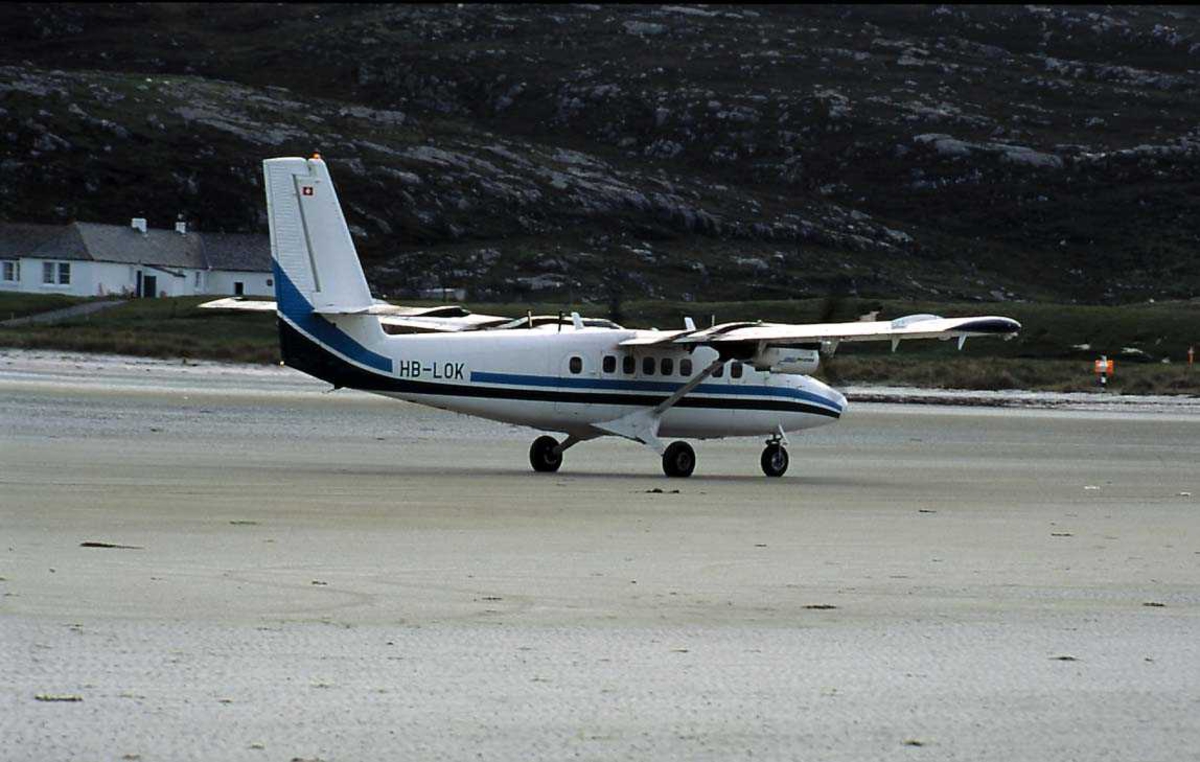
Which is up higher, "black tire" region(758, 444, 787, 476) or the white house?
the white house

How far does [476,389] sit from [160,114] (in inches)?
5544

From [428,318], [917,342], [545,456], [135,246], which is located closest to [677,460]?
[545,456]

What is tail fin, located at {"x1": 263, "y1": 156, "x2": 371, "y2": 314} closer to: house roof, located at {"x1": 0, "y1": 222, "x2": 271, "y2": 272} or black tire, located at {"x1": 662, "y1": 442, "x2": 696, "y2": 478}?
black tire, located at {"x1": 662, "y1": 442, "x2": 696, "y2": 478}

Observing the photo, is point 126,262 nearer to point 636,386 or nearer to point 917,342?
point 917,342

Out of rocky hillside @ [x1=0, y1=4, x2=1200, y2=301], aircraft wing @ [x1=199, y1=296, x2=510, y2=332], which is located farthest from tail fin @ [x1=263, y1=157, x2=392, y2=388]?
rocky hillside @ [x1=0, y1=4, x2=1200, y2=301]

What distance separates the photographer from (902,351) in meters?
83.9

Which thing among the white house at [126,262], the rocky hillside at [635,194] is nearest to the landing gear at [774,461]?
the white house at [126,262]

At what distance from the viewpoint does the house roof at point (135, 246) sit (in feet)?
411

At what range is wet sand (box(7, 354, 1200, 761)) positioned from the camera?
9.73 m

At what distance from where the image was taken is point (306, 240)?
3111 cm

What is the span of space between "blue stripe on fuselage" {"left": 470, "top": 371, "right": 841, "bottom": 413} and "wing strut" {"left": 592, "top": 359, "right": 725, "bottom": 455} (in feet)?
1.01

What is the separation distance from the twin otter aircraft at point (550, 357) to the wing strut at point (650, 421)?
0.09 ft

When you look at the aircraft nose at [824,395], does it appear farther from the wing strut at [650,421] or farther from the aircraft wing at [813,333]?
the wing strut at [650,421]

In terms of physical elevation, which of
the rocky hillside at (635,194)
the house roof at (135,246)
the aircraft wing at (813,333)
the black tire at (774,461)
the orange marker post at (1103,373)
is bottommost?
the black tire at (774,461)
